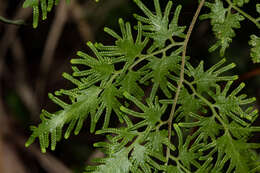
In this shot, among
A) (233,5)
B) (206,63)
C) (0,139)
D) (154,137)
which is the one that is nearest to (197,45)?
(206,63)

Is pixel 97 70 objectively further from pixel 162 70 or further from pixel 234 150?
pixel 234 150

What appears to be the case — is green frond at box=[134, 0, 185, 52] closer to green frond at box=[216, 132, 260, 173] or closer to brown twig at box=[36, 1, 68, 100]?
green frond at box=[216, 132, 260, 173]

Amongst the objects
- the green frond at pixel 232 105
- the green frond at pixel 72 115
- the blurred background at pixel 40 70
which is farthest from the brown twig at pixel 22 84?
the green frond at pixel 232 105

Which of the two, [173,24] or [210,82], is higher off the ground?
[173,24]

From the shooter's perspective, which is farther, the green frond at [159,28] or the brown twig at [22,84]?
the brown twig at [22,84]

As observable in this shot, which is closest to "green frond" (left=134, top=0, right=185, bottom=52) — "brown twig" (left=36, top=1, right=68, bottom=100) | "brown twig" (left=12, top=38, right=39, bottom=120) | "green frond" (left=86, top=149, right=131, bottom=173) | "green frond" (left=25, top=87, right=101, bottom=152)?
"green frond" (left=25, top=87, right=101, bottom=152)

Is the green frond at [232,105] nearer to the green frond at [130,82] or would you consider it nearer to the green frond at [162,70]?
the green frond at [162,70]

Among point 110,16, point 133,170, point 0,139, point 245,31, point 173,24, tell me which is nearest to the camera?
point 133,170

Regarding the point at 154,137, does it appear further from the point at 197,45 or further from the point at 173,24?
the point at 197,45

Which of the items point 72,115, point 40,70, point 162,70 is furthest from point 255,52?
point 40,70
